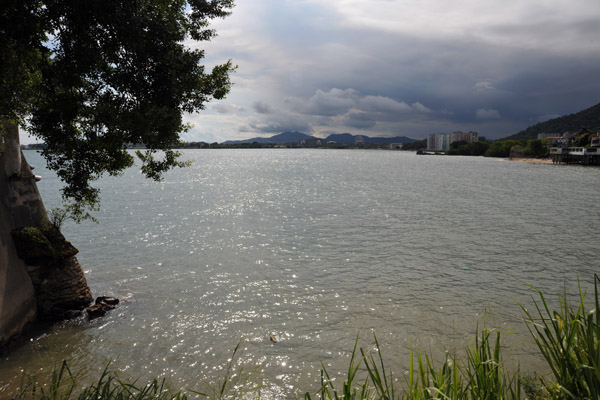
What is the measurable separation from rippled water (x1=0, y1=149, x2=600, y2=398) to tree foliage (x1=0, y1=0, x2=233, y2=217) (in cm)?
749

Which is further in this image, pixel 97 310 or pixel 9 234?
pixel 97 310

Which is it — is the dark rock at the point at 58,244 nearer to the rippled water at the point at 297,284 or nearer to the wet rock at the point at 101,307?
the wet rock at the point at 101,307

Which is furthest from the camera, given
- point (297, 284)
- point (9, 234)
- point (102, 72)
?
point (297, 284)

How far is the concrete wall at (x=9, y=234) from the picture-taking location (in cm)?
1259

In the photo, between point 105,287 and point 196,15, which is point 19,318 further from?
point 196,15

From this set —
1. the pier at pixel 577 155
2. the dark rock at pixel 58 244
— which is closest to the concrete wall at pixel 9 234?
the dark rock at pixel 58 244

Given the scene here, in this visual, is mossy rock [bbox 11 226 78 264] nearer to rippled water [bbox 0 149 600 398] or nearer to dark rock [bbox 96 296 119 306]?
dark rock [bbox 96 296 119 306]

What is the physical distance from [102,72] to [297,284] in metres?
13.6

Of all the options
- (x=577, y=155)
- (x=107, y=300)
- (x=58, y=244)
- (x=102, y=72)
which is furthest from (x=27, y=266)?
(x=577, y=155)

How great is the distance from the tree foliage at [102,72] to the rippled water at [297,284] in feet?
24.6

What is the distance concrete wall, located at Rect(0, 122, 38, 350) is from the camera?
496 inches

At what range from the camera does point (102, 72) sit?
10430mm

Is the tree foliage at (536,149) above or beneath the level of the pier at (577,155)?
above

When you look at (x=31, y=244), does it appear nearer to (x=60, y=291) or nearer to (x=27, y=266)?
(x=27, y=266)
